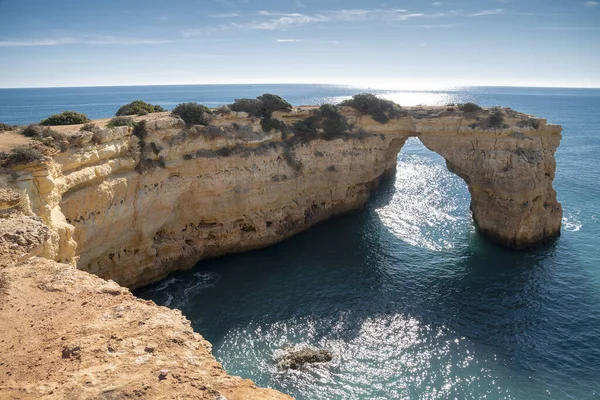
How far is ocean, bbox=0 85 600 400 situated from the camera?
1900 cm

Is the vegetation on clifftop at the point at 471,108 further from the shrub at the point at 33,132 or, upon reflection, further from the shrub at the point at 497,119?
the shrub at the point at 33,132

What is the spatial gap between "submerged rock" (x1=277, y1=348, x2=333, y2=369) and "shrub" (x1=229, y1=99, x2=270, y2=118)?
2120 cm

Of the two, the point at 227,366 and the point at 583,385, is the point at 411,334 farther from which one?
the point at 227,366

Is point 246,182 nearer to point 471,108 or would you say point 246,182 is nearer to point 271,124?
point 271,124

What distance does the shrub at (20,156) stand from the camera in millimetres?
18109

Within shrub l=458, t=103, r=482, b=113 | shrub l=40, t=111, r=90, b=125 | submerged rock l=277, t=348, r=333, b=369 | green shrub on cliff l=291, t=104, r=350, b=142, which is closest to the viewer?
submerged rock l=277, t=348, r=333, b=369

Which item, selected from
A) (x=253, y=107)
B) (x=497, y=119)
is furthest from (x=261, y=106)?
(x=497, y=119)

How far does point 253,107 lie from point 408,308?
68.8 feet

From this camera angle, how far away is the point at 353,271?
2938 centimetres

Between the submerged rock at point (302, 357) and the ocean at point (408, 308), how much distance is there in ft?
1.42

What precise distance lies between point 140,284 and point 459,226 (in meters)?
28.2

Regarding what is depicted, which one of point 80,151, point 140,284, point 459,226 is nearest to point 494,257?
point 459,226

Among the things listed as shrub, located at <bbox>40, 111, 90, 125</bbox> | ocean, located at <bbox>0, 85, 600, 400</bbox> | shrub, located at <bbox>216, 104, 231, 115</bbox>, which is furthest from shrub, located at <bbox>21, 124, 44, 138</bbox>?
shrub, located at <bbox>216, 104, 231, 115</bbox>

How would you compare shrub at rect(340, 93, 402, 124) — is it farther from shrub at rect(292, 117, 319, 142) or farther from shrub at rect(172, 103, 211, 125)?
shrub at rect(172, 103, 211, 125)
